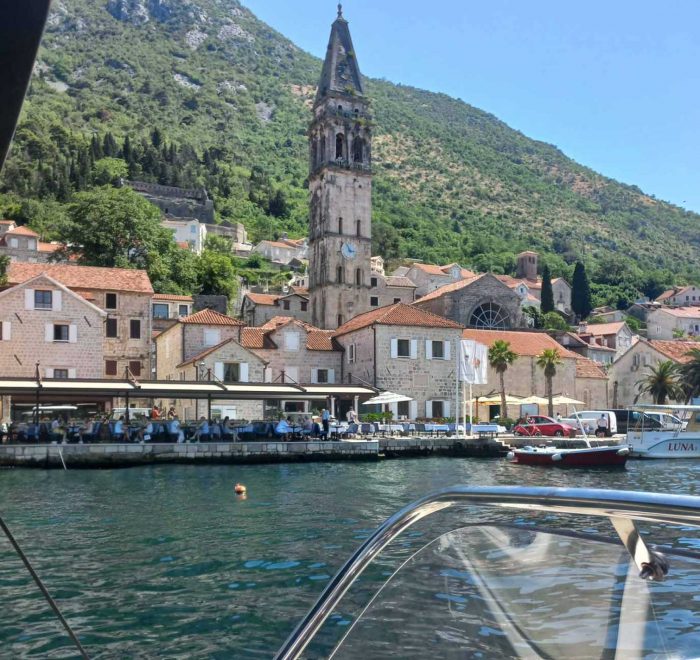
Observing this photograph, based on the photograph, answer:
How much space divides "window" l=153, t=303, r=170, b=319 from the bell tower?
1581 cm

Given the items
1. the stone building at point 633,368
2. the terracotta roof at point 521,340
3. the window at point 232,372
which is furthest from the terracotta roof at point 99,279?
the stone building at point 633,368

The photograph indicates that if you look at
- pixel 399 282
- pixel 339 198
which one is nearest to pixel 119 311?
pixel 339 198

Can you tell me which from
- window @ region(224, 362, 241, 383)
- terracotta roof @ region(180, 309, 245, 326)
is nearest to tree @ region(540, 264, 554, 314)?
terracotta roof @ region(180, 309, 245, 326)

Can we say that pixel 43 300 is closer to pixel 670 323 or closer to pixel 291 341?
pixel 291 341

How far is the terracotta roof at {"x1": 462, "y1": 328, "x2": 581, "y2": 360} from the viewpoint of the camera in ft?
183

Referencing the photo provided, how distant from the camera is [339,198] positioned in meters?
68.9

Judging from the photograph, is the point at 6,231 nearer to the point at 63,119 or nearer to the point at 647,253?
the point at 63,119

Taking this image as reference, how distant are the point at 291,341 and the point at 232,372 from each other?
22.8 ft

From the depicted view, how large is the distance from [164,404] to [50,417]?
20.9ft

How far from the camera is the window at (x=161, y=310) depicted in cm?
5522

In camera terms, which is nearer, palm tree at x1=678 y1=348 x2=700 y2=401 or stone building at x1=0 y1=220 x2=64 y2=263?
palm tree at x1=678 y1=348 x2=700 y2=401

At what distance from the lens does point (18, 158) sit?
388 feet

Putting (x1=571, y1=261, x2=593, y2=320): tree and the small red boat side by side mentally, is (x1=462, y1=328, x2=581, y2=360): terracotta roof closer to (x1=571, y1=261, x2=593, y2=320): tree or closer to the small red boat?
the small red boat

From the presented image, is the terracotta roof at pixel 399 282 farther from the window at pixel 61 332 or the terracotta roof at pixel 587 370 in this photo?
the window at pixel 61 332
